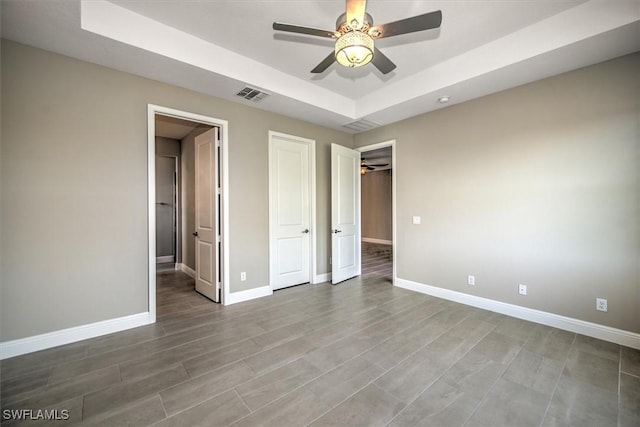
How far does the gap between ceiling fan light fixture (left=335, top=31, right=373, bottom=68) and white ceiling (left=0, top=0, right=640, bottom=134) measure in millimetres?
664

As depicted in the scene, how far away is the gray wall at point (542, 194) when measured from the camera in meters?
2.51

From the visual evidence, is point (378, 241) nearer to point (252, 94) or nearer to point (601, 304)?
point (601, 304)

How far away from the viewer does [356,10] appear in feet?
5.76

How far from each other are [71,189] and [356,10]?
3010mm

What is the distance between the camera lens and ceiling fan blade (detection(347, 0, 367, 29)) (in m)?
1.72

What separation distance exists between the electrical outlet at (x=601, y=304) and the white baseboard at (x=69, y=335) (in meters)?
4.76

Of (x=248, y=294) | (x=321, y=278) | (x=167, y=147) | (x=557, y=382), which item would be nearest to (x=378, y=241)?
(x=321, y=278)

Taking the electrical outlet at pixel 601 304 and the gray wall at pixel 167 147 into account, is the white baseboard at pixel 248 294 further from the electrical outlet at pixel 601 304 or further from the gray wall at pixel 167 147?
the gray wall at pixel 167 147

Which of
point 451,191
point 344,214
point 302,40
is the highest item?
point 302,40

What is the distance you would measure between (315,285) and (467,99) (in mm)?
3586

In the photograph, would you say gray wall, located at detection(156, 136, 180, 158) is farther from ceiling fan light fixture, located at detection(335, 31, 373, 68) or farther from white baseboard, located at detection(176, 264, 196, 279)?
ceiling fan light fixture, located at detection(335, 31, 373, 68)

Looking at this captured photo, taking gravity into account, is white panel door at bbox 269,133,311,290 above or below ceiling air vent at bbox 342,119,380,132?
below

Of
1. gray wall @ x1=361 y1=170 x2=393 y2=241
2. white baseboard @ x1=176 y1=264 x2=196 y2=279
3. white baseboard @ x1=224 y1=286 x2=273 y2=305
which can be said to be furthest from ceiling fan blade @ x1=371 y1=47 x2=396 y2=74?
gray wall @ x1=361 y1=170 x2=393 y2=241

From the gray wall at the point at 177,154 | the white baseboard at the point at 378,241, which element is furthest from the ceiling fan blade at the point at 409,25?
the white baseboard at the point at 378,241
